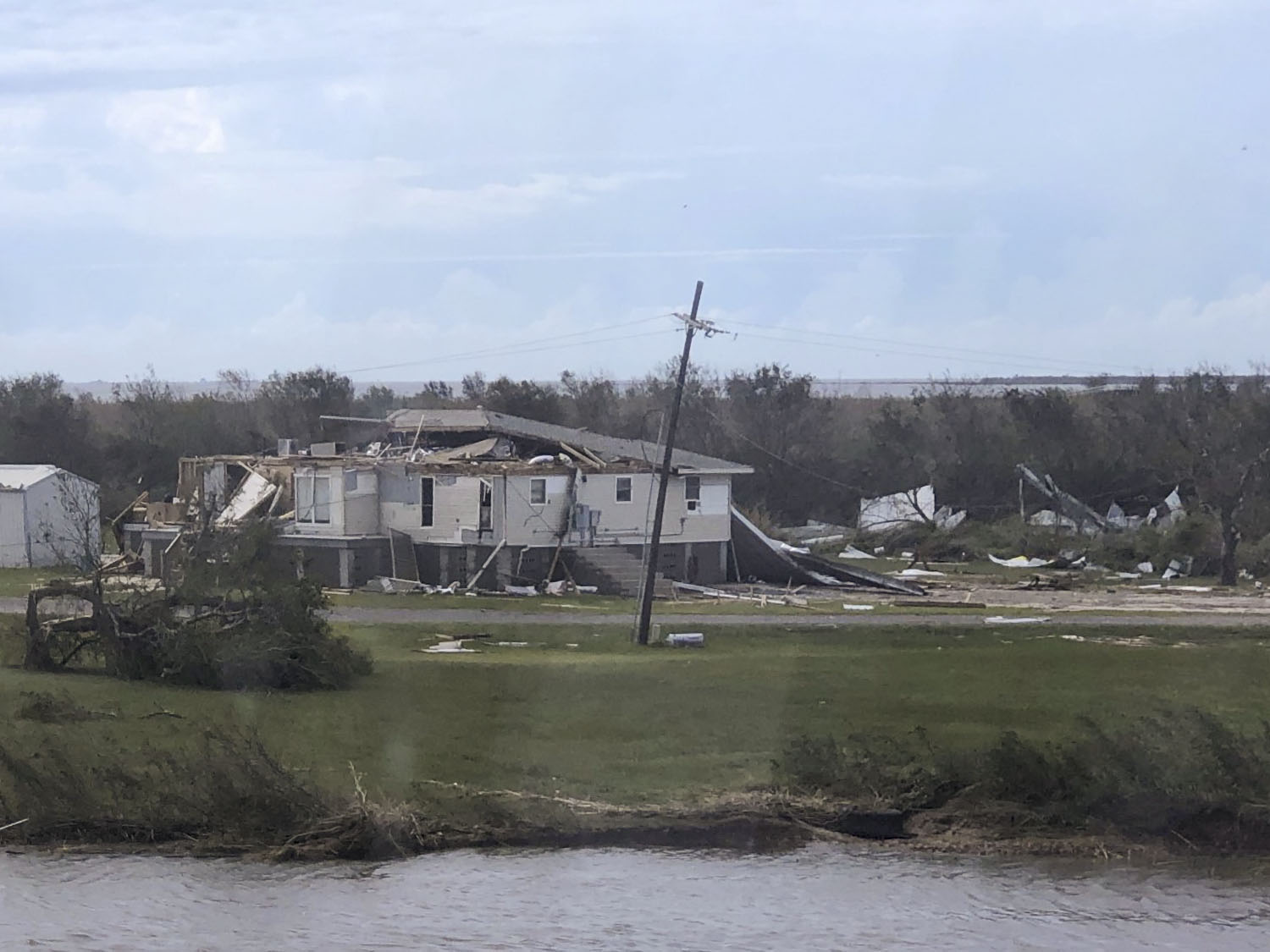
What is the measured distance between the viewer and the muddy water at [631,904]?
14023 mm

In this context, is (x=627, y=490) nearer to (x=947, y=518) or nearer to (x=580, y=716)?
(x=947, y=518)

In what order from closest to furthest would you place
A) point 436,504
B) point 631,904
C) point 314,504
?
point 631,904 → point 436,504 → point 314,504

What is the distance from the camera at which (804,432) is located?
7650 centimetres

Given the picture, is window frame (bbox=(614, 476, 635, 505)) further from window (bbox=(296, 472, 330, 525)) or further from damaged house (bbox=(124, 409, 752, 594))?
window (bbox=(296, 472, 330, 525))

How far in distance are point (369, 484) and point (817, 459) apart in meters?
29.7

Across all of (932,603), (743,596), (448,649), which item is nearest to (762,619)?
(932,603)

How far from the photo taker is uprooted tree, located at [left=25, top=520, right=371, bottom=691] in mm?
23859

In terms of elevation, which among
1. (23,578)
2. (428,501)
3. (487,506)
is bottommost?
(23,578)

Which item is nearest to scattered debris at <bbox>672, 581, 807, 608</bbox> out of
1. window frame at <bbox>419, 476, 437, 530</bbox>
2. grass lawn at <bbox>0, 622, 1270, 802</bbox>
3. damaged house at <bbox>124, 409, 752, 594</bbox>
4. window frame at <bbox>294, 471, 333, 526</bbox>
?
damaged house at <bbox>124, 409, 752, 594</bbox>

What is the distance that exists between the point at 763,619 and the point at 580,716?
53.7 feet

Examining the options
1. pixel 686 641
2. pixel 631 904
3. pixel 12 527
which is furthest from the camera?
pixel 12 527

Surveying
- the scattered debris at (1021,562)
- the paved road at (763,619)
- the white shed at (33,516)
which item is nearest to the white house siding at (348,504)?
the white shed at (33,516)

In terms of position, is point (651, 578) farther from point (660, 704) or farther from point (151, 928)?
point (151, 928)

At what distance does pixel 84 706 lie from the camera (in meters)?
21.5
